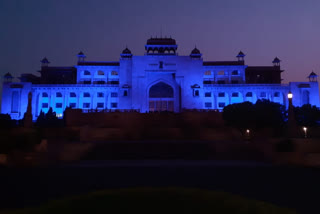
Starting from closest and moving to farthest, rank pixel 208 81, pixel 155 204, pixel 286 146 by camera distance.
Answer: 1. pixel 155 204
2. pixel 286 146
3. pixel 208 81

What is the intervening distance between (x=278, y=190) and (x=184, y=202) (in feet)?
15.4

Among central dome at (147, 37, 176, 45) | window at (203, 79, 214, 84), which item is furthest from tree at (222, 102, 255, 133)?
central dome at (147, 37, 176, 45)

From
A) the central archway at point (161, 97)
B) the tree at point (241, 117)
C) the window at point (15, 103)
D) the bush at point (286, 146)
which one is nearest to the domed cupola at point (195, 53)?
the central archway at point (161, 97)

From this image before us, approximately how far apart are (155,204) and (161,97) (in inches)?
1644

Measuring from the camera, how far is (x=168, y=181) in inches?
324

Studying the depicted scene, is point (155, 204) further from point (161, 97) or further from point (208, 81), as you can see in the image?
point (208, 81)

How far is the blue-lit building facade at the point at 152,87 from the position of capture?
45.2 meters

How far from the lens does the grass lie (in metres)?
3.19

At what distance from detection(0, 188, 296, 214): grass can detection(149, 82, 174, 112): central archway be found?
41052mm

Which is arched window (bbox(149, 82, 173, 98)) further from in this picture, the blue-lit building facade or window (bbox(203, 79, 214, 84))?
window (bbox(203, 79, 214, 84))

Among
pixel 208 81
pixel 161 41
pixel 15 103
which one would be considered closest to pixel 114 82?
pixel 161 41

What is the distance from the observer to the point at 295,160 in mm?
11633

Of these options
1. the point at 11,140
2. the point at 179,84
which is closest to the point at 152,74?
the point at 179,84

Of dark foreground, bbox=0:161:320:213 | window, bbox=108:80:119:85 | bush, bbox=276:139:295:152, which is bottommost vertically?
dark foreground, bbox=0:161:320:213
